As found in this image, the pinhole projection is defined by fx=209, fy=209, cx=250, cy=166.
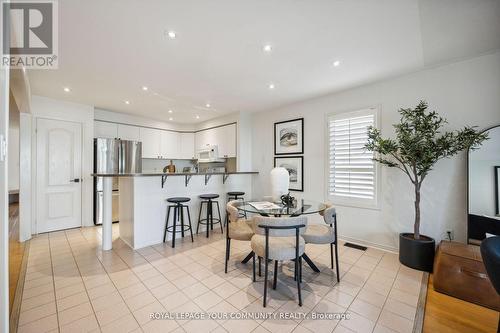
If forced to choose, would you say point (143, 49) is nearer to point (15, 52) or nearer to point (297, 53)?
point (15, 52)

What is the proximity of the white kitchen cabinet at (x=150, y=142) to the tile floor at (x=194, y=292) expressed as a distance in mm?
2821

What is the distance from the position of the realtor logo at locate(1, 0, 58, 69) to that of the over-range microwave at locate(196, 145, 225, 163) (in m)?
3.16

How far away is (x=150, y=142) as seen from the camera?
5.47 m

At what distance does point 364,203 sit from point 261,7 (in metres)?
3.02

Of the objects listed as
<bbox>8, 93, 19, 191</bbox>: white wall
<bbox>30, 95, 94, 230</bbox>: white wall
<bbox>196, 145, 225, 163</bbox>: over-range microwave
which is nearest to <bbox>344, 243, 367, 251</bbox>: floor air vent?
<bbox>196, 145, 225, 163</bbox>: over-range microwave

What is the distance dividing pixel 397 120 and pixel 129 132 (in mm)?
5458

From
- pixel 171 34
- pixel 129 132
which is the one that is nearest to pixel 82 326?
pixel 171 34

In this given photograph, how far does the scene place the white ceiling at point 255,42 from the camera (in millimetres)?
1731

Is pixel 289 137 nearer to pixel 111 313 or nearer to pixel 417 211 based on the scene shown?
pixel 417 211

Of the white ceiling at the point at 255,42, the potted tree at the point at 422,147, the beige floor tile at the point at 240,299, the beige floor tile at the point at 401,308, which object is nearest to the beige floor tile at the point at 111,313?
the beige floor tile at the point at 240,299

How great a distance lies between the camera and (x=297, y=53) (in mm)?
2391

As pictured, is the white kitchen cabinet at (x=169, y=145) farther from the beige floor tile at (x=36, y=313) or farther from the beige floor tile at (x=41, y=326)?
the beige floor tile at (x=41, y=326)

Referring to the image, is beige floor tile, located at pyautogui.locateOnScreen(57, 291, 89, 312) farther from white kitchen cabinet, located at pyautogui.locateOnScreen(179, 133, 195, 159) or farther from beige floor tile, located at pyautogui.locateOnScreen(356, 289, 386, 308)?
white kitchen cabinet, located at pyautogui.locateOnScreen(179, 133, 195, 159)

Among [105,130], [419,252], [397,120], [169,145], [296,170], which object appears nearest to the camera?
[419,252]
